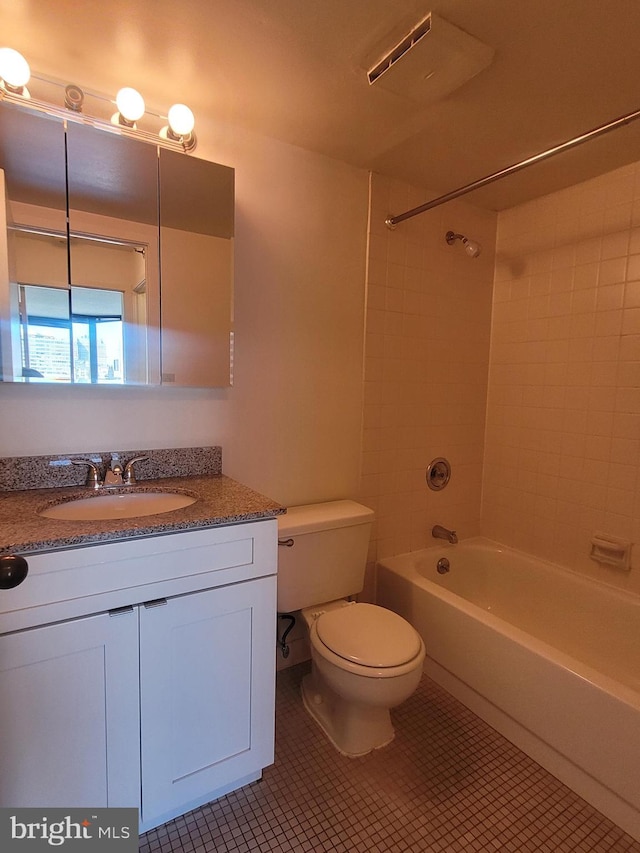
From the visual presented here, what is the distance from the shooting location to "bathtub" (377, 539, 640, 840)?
1.33m

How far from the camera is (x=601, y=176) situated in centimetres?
198

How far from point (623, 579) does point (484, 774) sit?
105 cm

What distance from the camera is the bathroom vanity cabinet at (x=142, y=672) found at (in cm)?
101

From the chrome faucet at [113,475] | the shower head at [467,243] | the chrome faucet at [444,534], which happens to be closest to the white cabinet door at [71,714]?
the chrome faucet at [113,475]

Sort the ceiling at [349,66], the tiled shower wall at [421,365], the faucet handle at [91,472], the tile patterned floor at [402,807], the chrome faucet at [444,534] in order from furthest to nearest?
the chrome faucet at [444,534] < the tiled shower wall at [421,365] < the faucet handle at [91,472] < the tile patterned floor at [402,807] < the ceiling at [349,66]

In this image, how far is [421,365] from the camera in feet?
7.39

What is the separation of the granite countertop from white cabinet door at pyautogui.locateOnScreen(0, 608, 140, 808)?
211 mm

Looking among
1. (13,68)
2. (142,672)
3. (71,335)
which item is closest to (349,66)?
(13,68)

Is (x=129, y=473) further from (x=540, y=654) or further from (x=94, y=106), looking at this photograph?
(x=540, y=654)

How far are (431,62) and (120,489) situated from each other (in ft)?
5.22

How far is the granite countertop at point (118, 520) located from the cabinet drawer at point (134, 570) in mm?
32

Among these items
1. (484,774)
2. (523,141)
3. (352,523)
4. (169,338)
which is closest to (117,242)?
(169,338)

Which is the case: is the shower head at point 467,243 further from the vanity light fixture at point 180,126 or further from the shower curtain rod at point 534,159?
the vanity light fixture at point 180,126

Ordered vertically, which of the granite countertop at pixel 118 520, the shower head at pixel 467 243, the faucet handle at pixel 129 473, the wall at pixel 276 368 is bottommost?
the granite countertop at pixel 118 520
